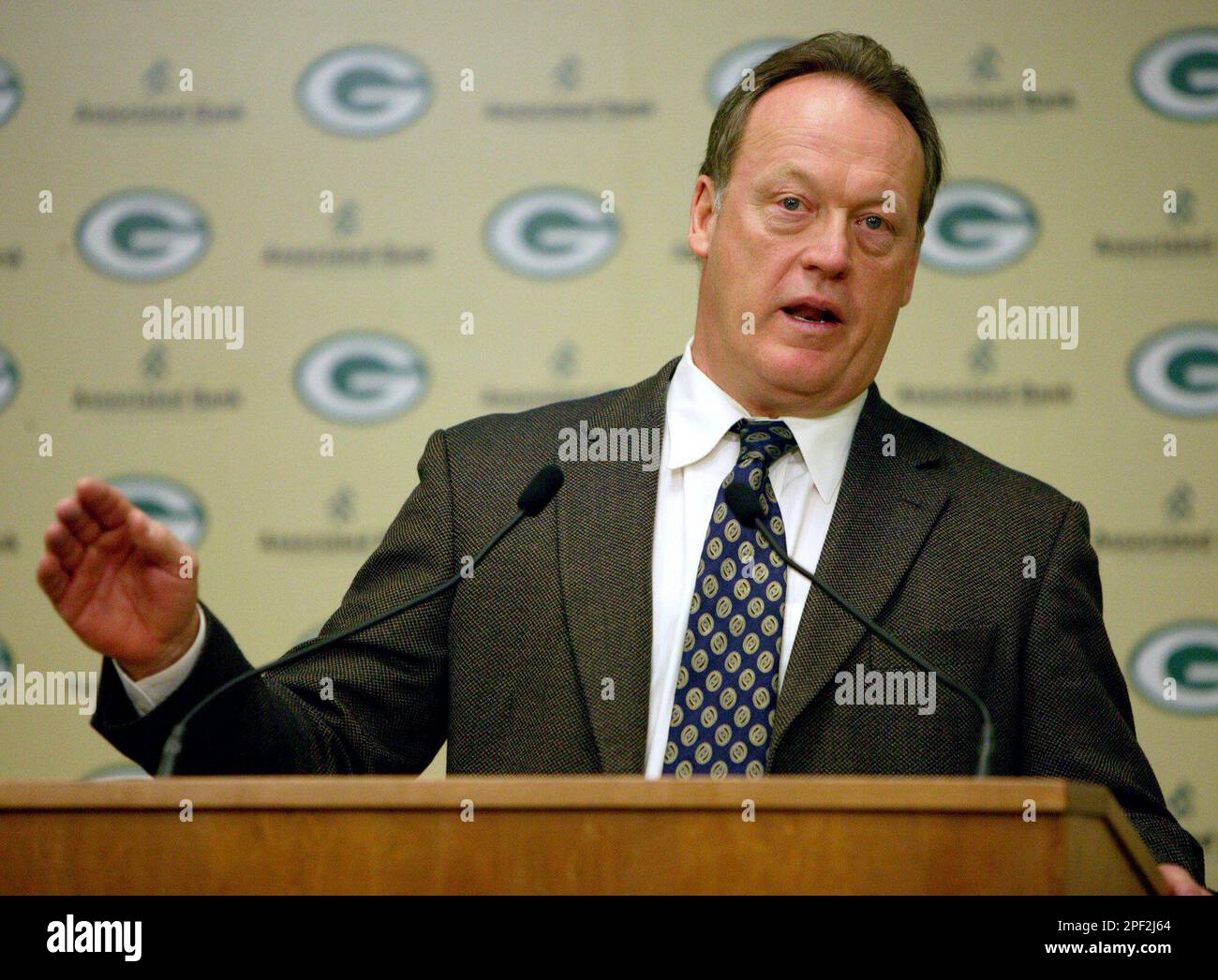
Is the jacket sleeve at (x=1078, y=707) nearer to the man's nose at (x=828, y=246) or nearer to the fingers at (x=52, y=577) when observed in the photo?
the man's nose at (x=828, y=246)

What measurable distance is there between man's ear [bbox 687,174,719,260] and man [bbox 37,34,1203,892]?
1.9 inches

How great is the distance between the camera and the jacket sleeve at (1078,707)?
1923 millimetres

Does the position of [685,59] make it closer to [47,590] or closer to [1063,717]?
[1063,717]

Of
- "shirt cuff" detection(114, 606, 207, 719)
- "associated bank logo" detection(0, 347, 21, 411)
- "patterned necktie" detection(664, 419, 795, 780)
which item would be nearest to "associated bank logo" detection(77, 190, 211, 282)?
"associated bank logo" detection(0, 347, 21, 411)

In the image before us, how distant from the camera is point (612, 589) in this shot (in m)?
2.02

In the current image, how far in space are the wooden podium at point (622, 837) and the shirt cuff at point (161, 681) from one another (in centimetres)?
42

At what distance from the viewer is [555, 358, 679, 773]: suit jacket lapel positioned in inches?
76.1

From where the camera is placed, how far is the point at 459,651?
2.06 metres

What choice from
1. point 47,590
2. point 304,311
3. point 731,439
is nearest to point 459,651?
point 731,439

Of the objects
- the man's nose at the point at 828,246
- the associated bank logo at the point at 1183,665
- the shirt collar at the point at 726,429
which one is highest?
the man's nose at the point at 828,246

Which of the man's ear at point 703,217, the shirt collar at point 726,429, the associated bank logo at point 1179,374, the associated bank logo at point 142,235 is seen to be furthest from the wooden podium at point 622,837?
the associated bank logo at point 142,235

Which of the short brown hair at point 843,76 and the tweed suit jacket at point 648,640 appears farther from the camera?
the short brown hair at point 843,76

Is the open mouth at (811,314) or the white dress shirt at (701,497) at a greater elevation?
the open mouth at (811,314)
